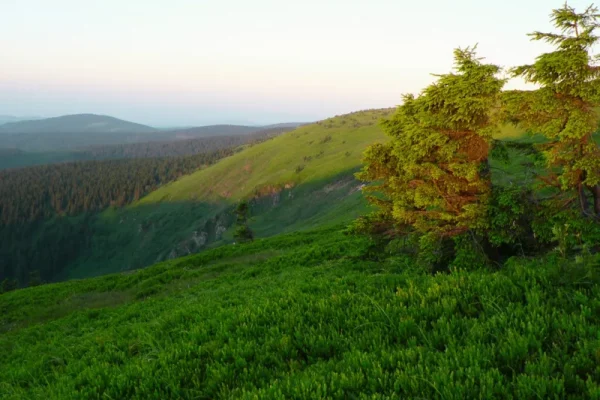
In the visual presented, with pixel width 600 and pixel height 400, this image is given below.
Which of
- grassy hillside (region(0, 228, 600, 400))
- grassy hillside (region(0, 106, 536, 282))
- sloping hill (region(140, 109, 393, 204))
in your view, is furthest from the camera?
sloping hill (region(140, 109, 393, 204))

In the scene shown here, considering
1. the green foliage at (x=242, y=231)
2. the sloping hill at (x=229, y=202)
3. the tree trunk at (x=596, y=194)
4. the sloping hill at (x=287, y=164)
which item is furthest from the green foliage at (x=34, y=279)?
the tree trunk at (x=596, y=194)

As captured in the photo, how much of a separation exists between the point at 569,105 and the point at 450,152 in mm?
3629

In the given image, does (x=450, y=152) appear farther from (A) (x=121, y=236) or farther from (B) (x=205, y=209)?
(A) (x=121, y=236)

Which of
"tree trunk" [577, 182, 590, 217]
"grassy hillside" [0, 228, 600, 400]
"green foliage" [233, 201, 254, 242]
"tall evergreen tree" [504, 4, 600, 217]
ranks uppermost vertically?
"tall evergreen tree" [504, 4, 600, 217]

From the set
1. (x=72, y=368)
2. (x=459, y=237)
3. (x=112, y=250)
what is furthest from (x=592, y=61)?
(x=112, y=250)

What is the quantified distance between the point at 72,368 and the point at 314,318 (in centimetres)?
493

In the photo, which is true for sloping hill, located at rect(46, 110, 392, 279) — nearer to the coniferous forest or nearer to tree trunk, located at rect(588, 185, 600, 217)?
the coniferous forest

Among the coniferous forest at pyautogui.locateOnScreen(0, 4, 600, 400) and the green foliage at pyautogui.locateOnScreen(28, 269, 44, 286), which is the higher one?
the coniferous forest at pyautogui.locateOnScreen(0, 4, 600, 400)

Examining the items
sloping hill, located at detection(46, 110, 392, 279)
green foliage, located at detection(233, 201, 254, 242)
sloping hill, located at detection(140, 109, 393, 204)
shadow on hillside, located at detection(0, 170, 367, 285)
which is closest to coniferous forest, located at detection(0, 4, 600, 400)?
green foliage, located at detection(233, 201, 254, 242)

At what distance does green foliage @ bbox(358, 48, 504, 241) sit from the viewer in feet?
40.3

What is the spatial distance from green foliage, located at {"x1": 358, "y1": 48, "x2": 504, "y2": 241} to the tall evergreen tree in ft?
4.54

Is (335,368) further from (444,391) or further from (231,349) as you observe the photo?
(231,349)

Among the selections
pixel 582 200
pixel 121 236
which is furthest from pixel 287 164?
pixel 582 200

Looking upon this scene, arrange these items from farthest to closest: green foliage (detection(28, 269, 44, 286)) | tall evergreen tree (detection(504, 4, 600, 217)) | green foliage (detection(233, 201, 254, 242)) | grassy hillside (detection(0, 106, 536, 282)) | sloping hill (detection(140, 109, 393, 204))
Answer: sloping hill (detection(140, 109, 393, 204)) → grassy hillside (detection(0, 106, 536, 282)) → green foliage (detection(28, 269, 44, 286)) → green foliage (detection(233, 201, 254, 242)) → tall evergreen tree (detection(504, 4, 600, 217))
